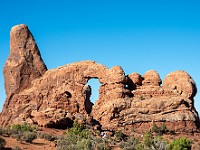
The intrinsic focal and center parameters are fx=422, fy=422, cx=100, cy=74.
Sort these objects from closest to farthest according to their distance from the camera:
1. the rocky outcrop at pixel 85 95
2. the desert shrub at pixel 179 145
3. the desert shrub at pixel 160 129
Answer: the desert shrub at pixel 179 145, the desert shrub at pixel 160 129, the rocky outcrop at pixel 85 95

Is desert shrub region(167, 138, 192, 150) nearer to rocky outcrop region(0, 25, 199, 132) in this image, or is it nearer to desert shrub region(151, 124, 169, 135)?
desert shrub region(151, 124, 169, 135)

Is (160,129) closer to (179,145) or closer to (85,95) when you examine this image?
(85,95)

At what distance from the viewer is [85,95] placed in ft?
157

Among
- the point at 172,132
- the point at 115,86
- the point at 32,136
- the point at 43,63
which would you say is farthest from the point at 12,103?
the point at 32,136

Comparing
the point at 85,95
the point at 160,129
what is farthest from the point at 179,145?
the point at 85,95

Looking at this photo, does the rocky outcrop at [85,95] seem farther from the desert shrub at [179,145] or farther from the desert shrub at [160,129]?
the desert shrub at [179,145]

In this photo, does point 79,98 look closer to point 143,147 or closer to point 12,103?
point 12,103

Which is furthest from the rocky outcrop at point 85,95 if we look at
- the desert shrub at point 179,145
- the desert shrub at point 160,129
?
the desert shrub at point 179,145

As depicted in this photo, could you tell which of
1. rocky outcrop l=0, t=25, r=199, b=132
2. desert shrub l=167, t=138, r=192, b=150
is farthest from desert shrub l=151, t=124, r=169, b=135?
desert shrub l=167, t=138, r=192, b=150

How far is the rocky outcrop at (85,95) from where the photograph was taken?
4397 centimetres

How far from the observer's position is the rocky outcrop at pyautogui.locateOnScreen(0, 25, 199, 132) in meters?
44.0

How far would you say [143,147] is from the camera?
28.1 meters

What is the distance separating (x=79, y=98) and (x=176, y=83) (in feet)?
36.1

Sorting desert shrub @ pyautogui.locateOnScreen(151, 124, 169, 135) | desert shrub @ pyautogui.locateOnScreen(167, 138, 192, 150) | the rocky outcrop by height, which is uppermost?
the rocky outcrop
